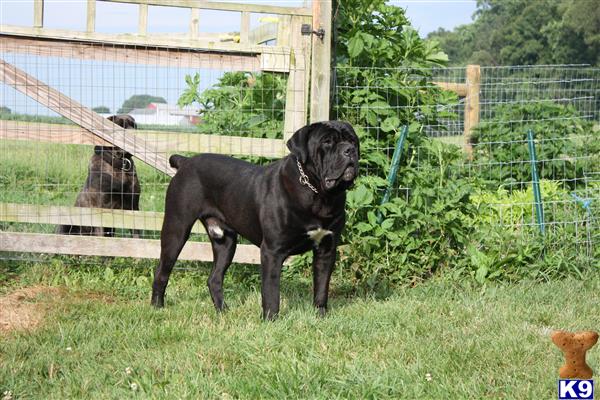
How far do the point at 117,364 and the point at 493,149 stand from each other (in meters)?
6.23

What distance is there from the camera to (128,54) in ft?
21.0

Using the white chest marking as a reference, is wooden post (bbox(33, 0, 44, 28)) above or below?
above

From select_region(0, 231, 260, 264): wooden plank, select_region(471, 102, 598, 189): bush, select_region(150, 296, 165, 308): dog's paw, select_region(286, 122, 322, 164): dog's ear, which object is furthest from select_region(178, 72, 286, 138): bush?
select_region(471, 102, 598, 189): bush

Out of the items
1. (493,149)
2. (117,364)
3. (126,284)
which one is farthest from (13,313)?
(493,149)

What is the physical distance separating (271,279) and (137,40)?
2.42m

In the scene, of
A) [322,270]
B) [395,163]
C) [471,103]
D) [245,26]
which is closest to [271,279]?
[322,270]

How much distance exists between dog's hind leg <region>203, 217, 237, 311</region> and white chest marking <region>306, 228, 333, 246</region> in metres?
0.92

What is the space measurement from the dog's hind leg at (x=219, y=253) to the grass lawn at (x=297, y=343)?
0.45ft

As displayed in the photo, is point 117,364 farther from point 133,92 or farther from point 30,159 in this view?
point 30,159

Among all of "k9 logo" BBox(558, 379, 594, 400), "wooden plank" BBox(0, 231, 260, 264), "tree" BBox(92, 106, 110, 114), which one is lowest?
"wooden plank" BBox(0, 231, 260, 264)

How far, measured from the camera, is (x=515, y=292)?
5945 mm

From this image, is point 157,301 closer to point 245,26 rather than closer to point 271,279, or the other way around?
point 271,279

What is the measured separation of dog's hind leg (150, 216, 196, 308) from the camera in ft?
19.0

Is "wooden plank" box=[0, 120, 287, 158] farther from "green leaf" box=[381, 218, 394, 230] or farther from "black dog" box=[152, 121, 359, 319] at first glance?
"green leaf" box=[381, 218, 394, 230]
